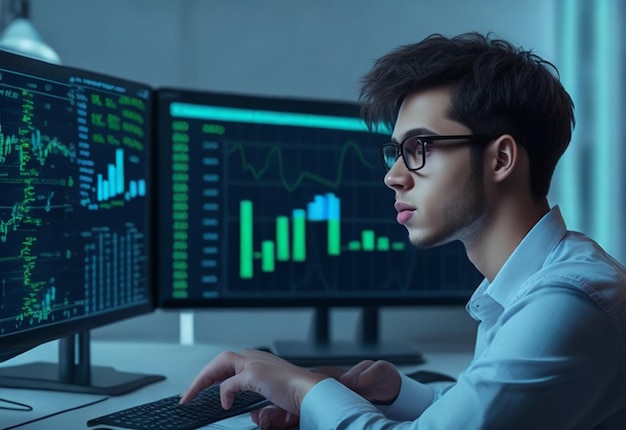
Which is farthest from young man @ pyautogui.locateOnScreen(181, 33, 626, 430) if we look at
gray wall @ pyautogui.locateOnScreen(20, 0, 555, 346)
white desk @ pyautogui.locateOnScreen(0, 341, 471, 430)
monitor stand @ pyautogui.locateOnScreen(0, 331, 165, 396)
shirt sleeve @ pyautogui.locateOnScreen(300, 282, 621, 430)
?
gray wall @ pyautogui.locateOnScreen(20, 0, 555, 346)

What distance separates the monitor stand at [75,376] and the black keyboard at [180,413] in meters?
0.21

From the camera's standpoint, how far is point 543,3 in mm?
1984

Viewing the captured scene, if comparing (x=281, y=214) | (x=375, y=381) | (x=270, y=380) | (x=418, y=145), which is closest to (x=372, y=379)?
(x=375, y=381)

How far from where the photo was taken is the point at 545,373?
78 cm

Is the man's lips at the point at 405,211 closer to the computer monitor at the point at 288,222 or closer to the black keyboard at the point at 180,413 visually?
the black keyboard at the point at 180,413

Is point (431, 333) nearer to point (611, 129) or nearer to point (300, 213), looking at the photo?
point (300, 213)

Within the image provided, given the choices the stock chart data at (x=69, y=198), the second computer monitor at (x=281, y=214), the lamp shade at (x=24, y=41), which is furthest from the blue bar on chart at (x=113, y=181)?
the lamp shade at (x=24, y=41)

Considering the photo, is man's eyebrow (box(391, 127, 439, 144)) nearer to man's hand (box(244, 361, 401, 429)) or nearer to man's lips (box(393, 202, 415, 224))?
man's lips (box(393, 202, 415, 224))

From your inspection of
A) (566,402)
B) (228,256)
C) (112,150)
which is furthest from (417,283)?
(566,402)

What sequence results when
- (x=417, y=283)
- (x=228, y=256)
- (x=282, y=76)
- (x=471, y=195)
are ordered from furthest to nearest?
(x=282, y=76) < (x=417, y=283) < (x=228, y=256) < (x=471, y=195)

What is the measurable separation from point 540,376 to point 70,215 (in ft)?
2.40

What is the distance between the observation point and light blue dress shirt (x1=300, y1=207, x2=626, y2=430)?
78cm

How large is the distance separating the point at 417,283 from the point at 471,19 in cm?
69

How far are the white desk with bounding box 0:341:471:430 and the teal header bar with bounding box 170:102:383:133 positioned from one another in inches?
18.7
